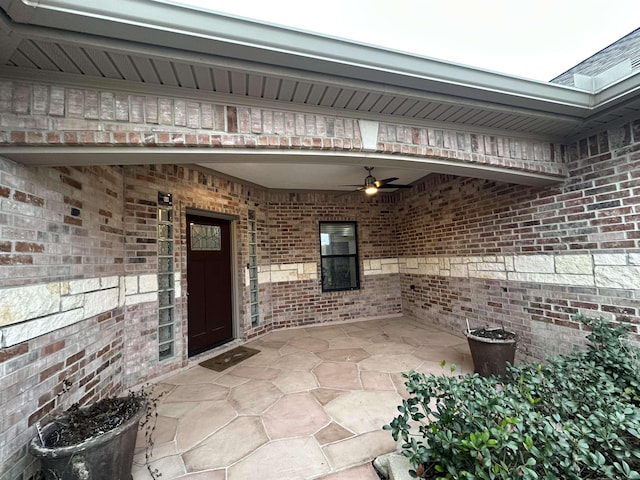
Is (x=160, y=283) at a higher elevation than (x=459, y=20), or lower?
lower

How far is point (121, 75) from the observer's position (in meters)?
1.62

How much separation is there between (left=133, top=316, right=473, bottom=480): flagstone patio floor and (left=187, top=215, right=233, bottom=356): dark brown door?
363 millimetres

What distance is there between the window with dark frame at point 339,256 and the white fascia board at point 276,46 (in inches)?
148

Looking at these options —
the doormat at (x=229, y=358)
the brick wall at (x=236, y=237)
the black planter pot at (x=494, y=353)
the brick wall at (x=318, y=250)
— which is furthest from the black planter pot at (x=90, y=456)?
the brick wall at (x=318, y=250)

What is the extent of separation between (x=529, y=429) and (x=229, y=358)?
3.44 meters

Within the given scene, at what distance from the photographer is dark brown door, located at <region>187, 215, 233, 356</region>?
3.83 meters

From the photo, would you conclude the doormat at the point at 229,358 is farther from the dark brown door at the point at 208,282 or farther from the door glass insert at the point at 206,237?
the door glass insert at the point at 206,237

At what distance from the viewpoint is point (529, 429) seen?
1255mm

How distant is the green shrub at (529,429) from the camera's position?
1.14 m

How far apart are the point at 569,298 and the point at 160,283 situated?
477 centimetres

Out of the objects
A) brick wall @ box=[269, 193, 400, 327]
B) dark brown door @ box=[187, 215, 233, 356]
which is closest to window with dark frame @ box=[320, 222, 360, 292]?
brick wall @ box=[269, 193, 400, 327]

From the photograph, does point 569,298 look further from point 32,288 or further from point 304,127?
point 32,288

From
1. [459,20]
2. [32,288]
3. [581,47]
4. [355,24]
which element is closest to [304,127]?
[355,24]

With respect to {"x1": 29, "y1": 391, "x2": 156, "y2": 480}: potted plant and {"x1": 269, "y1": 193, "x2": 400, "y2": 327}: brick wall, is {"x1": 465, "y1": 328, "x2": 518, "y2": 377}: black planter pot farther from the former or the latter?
{"x1": 29, "y1": 391, "x2": 156, "y2": 480}: potted plant
